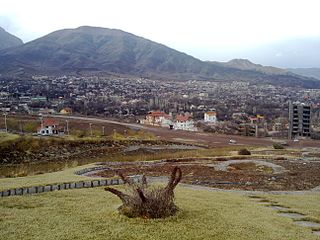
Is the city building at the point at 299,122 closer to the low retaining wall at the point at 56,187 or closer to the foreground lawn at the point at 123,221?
the low retaining wall at the point at 56,187

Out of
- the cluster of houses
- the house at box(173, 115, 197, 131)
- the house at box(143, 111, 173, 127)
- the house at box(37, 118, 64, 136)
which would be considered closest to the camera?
the house at box(37, 118, 64, 136)

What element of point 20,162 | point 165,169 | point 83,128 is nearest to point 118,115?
point 83,128

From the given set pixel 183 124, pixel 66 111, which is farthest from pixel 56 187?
pixel 66 111

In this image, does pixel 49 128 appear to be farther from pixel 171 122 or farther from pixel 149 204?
pixel 149 204

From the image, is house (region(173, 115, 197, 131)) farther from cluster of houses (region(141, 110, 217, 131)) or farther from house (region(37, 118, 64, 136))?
house (region(37, 118, 64, 136))

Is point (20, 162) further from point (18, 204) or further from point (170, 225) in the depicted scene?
point (170, 225)

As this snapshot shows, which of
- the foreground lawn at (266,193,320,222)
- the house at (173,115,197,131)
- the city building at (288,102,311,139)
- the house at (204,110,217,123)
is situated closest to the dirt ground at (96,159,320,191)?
the foreground lawn at (266,193,320,222)
